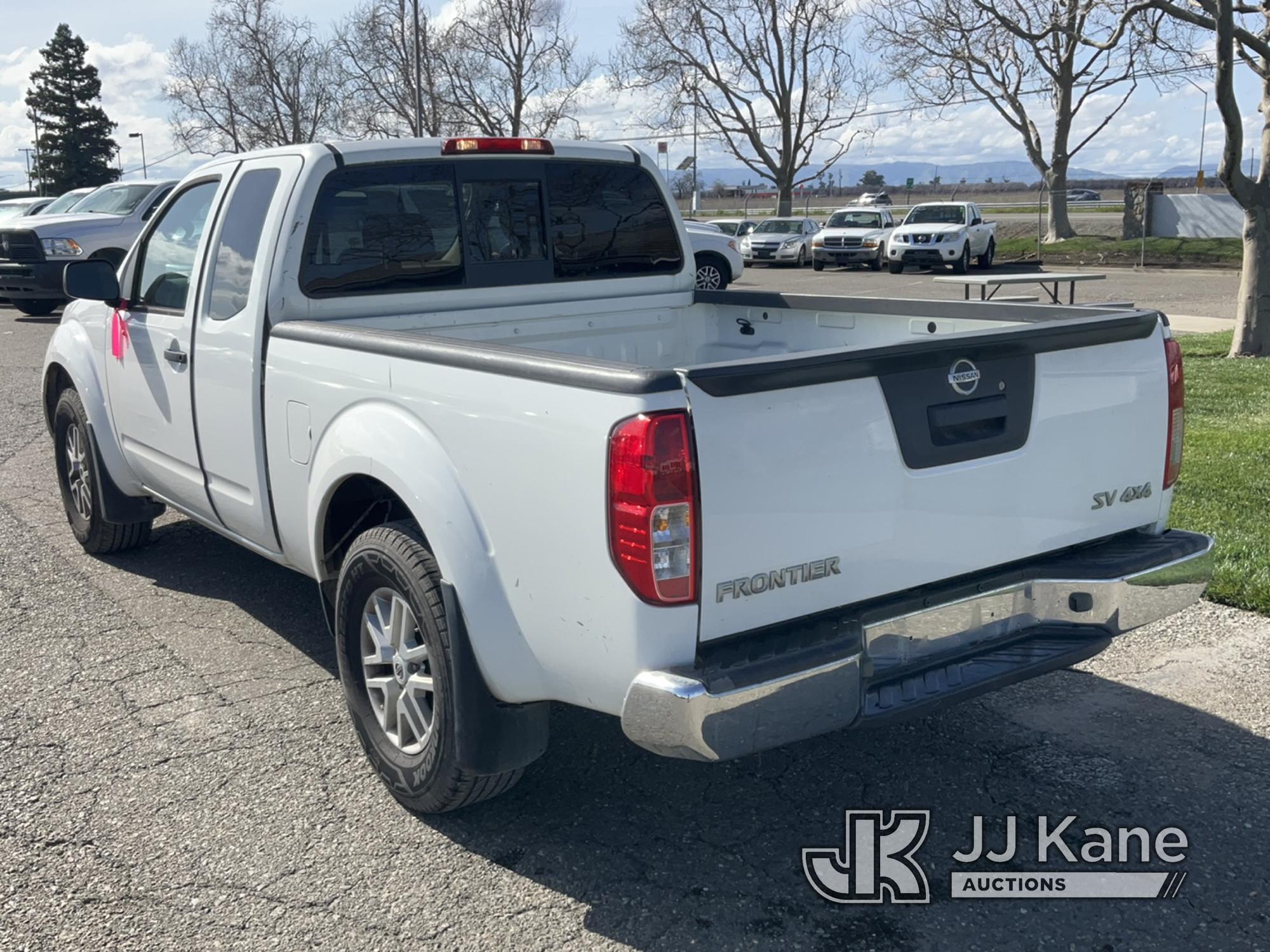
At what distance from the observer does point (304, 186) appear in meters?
4.36

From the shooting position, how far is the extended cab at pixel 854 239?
30766 millimetres

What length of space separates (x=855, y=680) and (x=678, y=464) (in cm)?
74

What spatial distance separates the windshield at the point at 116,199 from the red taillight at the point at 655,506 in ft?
59.1

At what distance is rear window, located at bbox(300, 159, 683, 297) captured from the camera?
446 centimetres

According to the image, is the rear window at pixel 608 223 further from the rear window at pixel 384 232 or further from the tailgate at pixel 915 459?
the tailgate at pixel 915 459

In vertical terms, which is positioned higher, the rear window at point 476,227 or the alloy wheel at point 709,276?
A: the rear window at point 476,227

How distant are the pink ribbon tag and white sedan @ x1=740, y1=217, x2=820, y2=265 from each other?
2914 centimetres

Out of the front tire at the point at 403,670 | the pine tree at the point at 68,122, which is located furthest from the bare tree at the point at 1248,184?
the pine tree at the point at 68,122

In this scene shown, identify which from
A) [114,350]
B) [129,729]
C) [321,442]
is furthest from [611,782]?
[114,350]

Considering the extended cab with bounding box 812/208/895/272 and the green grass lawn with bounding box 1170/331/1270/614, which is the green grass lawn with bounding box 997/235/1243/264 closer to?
the extended cab with bounding box 812/208/895/272

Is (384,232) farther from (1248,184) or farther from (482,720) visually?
(1248,184)

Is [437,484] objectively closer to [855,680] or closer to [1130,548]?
[855,680]

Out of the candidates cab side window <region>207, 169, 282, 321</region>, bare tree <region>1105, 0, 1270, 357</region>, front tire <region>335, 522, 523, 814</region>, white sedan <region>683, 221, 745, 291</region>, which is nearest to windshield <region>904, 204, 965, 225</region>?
white sedan <region>683, 221, 745, 291</region>

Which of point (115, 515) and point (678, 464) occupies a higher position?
point (678, 464)
